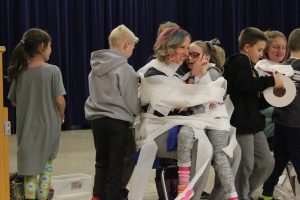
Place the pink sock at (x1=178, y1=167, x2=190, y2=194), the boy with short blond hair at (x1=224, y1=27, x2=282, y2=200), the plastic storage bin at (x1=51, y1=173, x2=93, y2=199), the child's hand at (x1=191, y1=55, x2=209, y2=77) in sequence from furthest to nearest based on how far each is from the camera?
the plastic storage bin at (x1=51, y1=173, x2=93, y2=199), the boy with short blond hair at (x1=224, y1=27, x2=282, y2=200), the child's hand at (x1=191, y1=55, x2=209, y2=77), the pink sock at (x1=178, y1=167, x2=190, y2=194)

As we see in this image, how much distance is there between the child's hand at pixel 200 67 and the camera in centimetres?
330

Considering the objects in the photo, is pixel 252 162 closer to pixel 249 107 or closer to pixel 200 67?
pixel 249 107

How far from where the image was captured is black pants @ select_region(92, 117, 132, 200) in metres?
3.36

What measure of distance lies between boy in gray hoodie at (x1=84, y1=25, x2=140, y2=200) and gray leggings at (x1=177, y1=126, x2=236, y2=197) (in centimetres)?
45

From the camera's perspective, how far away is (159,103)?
3178 millimetres

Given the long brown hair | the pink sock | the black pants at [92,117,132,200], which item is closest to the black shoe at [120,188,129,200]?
the black pants at [92,117,132,200]

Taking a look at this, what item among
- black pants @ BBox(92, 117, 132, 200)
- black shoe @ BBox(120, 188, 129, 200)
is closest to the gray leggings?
black pants @ BBox(92, 117, 132, 200)

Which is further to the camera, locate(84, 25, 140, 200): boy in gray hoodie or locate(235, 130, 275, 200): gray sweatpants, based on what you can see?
locate(235, 130, 275, 200): gray sweatpants

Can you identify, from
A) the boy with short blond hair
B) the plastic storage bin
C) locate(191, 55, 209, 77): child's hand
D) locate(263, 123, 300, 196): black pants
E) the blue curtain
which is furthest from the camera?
the blue curtain

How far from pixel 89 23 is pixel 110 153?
15.6 ft

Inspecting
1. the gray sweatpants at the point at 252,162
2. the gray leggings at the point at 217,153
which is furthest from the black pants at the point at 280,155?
the gray leggings at the point at 217,153

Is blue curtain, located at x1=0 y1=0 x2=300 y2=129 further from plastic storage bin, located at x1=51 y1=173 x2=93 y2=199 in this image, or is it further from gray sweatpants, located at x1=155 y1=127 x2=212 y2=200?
gray sweatpants, located at x1=155 y1=127 x2=212 y2=200

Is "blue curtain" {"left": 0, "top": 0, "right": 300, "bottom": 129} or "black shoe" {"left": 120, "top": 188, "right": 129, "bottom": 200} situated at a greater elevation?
"blue curtain" {"left": 0, "top": 0, "right": 300, "bottom": 129}

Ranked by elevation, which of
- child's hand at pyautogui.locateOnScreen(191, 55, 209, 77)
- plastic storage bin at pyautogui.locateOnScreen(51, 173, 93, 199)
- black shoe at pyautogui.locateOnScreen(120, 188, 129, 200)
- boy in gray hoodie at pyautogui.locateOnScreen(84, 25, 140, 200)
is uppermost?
child's hand at pyautogui.locateOnScreen(191, 55, 209, 77)
